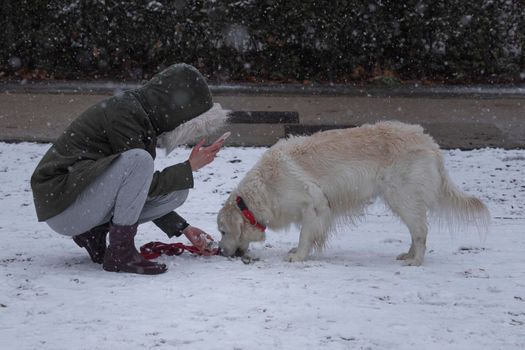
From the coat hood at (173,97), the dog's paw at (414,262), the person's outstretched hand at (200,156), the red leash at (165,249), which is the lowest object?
the dog's paw at (414,262)

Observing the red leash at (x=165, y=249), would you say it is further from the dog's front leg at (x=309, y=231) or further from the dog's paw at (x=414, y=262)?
the dog's paw at (x=414, y=262)

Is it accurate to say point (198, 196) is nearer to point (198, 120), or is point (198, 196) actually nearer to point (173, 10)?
point (198, 120)

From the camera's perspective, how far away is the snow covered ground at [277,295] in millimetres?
3318

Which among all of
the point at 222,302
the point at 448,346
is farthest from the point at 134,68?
the point at 448,346

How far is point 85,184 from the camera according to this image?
4207mm

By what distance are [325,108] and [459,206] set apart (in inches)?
188

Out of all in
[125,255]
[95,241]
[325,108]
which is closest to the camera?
[125,255]

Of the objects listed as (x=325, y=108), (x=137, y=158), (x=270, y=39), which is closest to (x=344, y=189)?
(x=137, y=158)

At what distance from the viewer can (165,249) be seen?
15.8 feet

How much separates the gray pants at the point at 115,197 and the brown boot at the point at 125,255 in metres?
0.05

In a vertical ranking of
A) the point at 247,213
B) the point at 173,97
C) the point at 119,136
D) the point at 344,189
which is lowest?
the point at 247,213

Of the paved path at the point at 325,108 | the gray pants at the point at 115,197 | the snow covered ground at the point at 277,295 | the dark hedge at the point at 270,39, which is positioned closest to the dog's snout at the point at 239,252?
the snow covered ground at the point at 277,295

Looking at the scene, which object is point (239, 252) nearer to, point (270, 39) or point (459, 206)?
point (459, 206)

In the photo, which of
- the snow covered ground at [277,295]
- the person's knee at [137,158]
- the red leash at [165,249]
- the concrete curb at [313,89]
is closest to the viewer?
the snow covered ground at [277,295]
